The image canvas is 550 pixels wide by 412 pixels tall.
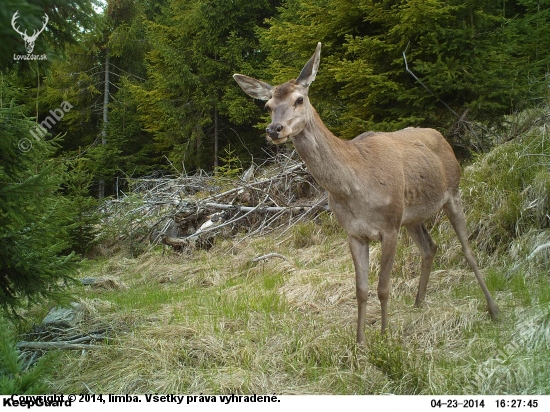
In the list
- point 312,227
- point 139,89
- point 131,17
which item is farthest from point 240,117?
point 312,227

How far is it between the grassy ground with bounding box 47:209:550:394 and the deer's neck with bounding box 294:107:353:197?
1.20m

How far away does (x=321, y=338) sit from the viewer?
3996mm

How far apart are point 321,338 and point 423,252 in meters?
1.83

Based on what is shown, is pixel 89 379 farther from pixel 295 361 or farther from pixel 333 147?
pixel 333 147

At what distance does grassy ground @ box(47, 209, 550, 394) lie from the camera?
3.30m

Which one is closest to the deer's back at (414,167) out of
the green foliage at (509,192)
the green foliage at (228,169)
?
the green foliage at (509,192)

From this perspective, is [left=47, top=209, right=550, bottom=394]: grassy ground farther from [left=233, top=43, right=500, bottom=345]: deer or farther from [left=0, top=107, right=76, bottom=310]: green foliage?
[left=0, top=107, right=76, bottom=310]: green foliage

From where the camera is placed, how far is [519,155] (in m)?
6.48

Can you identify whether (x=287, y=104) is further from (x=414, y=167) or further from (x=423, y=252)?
(x=423, y=252)

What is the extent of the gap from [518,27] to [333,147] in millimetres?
6044

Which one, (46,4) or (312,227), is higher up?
(46,4)

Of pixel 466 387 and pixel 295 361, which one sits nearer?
pixel 466 387

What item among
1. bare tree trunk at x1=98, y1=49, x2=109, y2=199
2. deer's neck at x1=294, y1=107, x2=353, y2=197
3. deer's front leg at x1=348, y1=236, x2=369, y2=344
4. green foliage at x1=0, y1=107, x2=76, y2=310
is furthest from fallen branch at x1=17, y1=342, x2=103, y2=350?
bare tree trunk at x1=98, y1=49, x2=109, y2=199

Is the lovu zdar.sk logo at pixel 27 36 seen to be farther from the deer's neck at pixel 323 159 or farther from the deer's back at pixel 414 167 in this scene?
the deer's back at pixel 414 167
